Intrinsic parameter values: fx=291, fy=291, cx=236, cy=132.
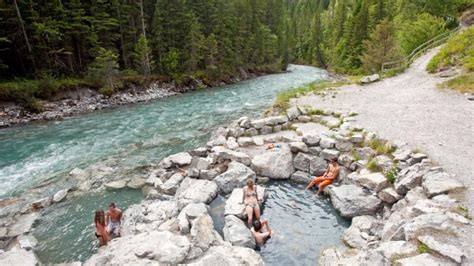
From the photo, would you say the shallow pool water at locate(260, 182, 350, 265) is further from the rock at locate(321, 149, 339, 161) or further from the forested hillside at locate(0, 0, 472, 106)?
the forested hillside at locate(0, 0, 472, 106)

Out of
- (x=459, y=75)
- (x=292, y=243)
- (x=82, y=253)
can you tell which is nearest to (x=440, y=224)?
(x=292, y=243)

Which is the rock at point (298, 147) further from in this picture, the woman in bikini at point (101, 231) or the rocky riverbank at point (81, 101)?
the rocky riverbank at point (81, 101)

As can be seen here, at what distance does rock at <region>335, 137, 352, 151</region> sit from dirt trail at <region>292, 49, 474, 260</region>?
1289mm

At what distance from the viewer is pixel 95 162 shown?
43.0ft

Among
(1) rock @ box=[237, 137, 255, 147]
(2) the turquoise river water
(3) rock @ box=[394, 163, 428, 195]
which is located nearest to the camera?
(3) rock @ box=[394, 163, 428, 195]

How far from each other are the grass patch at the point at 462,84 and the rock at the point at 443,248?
1320cm

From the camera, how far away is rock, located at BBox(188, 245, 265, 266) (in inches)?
226

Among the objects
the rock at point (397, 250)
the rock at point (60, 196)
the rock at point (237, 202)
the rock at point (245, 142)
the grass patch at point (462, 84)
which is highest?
the grass patch at point (462, 84)

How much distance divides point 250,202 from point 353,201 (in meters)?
2.95

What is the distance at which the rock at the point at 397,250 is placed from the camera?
520 centimetres

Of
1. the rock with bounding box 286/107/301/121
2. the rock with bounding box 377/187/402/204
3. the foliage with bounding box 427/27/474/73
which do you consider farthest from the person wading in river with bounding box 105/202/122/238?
the foliage with bounding box 427/27/474/73

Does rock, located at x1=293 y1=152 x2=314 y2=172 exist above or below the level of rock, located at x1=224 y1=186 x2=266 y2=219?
above

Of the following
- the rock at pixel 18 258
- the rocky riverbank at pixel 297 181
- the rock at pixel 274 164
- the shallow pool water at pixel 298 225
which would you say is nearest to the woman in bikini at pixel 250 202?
the rocky riverbank at pixel 297 181

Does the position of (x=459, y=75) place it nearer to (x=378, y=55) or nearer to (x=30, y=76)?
(x=378, y=55)
